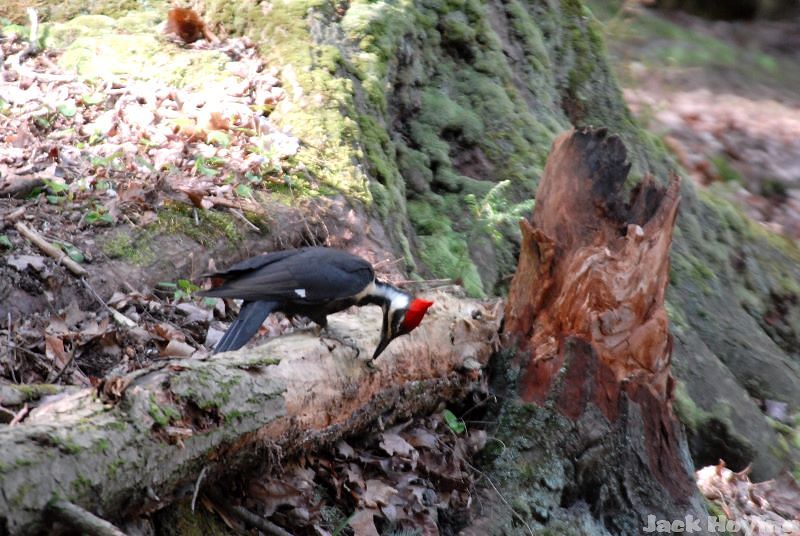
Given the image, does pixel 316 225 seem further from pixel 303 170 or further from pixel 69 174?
pixel 69 174

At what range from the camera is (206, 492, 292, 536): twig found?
3242 mm

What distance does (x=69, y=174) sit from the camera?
5.11 meters

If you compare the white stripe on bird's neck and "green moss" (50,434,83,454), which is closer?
"green moss" (50,434,83,454)

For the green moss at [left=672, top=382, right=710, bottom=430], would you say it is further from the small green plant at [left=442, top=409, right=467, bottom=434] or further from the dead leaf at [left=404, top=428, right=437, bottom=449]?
the dead leaf at [left=404, top=428, right=437, bottom=449]

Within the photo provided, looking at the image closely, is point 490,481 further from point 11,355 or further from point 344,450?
point 11,355

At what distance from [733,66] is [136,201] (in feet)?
44.3

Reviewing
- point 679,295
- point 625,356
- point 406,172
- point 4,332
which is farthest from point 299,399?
point 679,295

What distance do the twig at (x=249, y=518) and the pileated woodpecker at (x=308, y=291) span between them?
2.26ft

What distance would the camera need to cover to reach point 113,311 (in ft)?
14.4

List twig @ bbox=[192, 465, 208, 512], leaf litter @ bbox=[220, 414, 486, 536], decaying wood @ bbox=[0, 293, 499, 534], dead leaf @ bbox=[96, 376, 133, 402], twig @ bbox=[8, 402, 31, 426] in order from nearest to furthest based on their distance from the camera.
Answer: decaying wood @ bbox=[0, 293, 499, 534] → dead leaf @ bbox=[96, 376, 133, 402] → twig @ bbox=[8, 402, 31, 426] → twig @ bbox=[192, 465, 208, 512] → leaf litter @ bbox=[220, 414, 486, 536]

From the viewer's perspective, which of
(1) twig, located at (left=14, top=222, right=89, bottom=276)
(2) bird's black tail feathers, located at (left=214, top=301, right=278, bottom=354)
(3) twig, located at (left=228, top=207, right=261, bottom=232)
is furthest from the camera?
(3) twig, located at (left=228, top=207, right=261, bottom=232)

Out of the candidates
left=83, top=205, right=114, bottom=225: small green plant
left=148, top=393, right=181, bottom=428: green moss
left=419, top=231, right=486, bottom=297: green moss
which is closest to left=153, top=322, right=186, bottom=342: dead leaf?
left=83, top=205, right=114, bottom=225: small green plant

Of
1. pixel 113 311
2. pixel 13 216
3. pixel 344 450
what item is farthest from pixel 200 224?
pixel 344 450

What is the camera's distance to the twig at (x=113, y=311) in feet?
14.3
